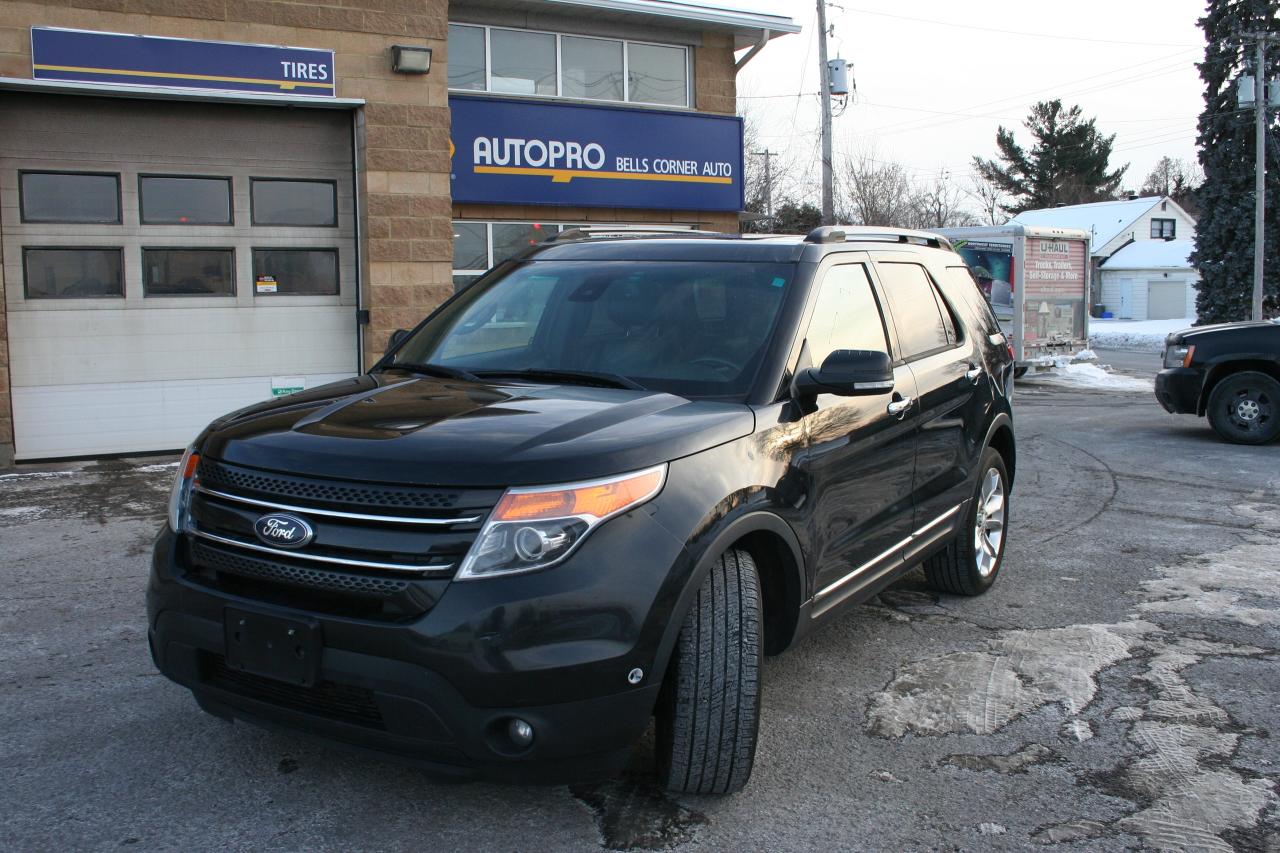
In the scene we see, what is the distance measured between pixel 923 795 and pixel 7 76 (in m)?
9.30

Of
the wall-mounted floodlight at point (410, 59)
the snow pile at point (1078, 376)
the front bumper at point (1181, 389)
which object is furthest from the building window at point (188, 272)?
the snow pile at point (1078, 376)

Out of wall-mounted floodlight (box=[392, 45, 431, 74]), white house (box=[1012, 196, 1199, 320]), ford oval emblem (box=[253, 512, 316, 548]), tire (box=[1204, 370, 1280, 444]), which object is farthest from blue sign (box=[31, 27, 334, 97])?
white house (box=[1012, 196, 1199, 320])

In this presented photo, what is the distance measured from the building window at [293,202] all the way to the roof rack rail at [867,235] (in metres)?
6.82

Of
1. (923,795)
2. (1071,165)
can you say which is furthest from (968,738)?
(1071,165)

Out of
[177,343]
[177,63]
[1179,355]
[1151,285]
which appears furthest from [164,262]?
[1151,285]

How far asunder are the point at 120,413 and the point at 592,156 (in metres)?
6.54

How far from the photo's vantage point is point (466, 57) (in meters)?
13.8

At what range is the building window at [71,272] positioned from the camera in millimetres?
9859

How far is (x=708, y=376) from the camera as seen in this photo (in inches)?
156

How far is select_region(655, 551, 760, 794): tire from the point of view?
3260mm

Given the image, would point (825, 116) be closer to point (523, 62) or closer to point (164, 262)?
point (523, 62)

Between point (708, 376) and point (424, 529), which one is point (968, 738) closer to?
point (708, 376)

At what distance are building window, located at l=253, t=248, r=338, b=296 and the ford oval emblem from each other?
8.07 metres

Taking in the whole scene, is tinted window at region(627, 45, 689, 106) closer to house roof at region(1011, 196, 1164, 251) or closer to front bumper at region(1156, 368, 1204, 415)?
front bumper at region(1156, 368, 1204, 415)
